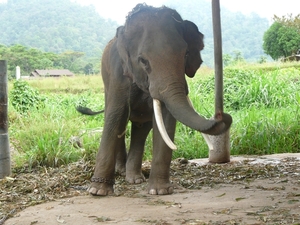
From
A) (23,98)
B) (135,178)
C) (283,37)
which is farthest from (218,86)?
(283,37)

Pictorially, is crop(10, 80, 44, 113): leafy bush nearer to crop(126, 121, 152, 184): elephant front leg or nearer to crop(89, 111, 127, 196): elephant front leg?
Result: crop(126, 121, 152, 184): elephant front leg

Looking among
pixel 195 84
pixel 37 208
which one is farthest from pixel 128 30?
pixel 195 84

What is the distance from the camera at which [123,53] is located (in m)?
3.88

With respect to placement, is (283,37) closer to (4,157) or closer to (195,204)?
(4,157)

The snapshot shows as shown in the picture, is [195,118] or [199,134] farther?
[199,134]

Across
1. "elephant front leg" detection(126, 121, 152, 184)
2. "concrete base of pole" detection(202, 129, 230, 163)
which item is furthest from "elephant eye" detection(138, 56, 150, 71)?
"concrete base of pole" detection(202, 129, 230, 163)

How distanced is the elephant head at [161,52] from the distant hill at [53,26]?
29.5 metres

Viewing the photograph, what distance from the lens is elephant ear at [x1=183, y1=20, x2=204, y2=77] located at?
3961 millimetres

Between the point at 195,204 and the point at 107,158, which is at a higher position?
the point at 107,158

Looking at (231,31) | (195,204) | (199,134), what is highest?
(231,31)

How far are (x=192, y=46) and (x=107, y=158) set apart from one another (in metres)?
1.14

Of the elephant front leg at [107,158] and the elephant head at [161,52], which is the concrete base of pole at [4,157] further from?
the elephant head at [161,52]

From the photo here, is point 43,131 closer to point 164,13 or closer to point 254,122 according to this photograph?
point 254,122

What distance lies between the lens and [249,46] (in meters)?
40.5
